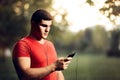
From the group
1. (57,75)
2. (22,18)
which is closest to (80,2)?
(57,75)

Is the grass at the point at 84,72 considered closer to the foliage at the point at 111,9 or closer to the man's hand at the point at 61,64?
the foliage at the point at 111,9

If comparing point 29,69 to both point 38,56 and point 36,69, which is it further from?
point 38,56

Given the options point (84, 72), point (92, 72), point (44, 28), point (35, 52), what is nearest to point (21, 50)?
point (35, 52)

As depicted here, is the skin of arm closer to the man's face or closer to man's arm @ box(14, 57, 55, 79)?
man's arm @ box(14, 57, 55, 79)

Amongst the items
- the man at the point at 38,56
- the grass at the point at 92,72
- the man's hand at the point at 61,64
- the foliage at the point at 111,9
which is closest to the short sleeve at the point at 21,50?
the man at the point at 38,56

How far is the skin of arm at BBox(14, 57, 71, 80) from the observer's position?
3.68m

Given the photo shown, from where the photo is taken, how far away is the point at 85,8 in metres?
6.31

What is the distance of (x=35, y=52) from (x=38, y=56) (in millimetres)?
46

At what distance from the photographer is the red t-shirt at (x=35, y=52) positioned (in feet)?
12.3

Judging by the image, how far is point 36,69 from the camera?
370 centimetres

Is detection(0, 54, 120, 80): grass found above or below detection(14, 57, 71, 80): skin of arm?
below

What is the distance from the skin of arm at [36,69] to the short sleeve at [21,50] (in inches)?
1.4

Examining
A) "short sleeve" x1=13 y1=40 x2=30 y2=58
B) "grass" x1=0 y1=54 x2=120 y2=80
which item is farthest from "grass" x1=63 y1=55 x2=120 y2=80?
"short sleeve" x1=13 y1=40 x2=30 y2=58

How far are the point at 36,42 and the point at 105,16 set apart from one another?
216cm
